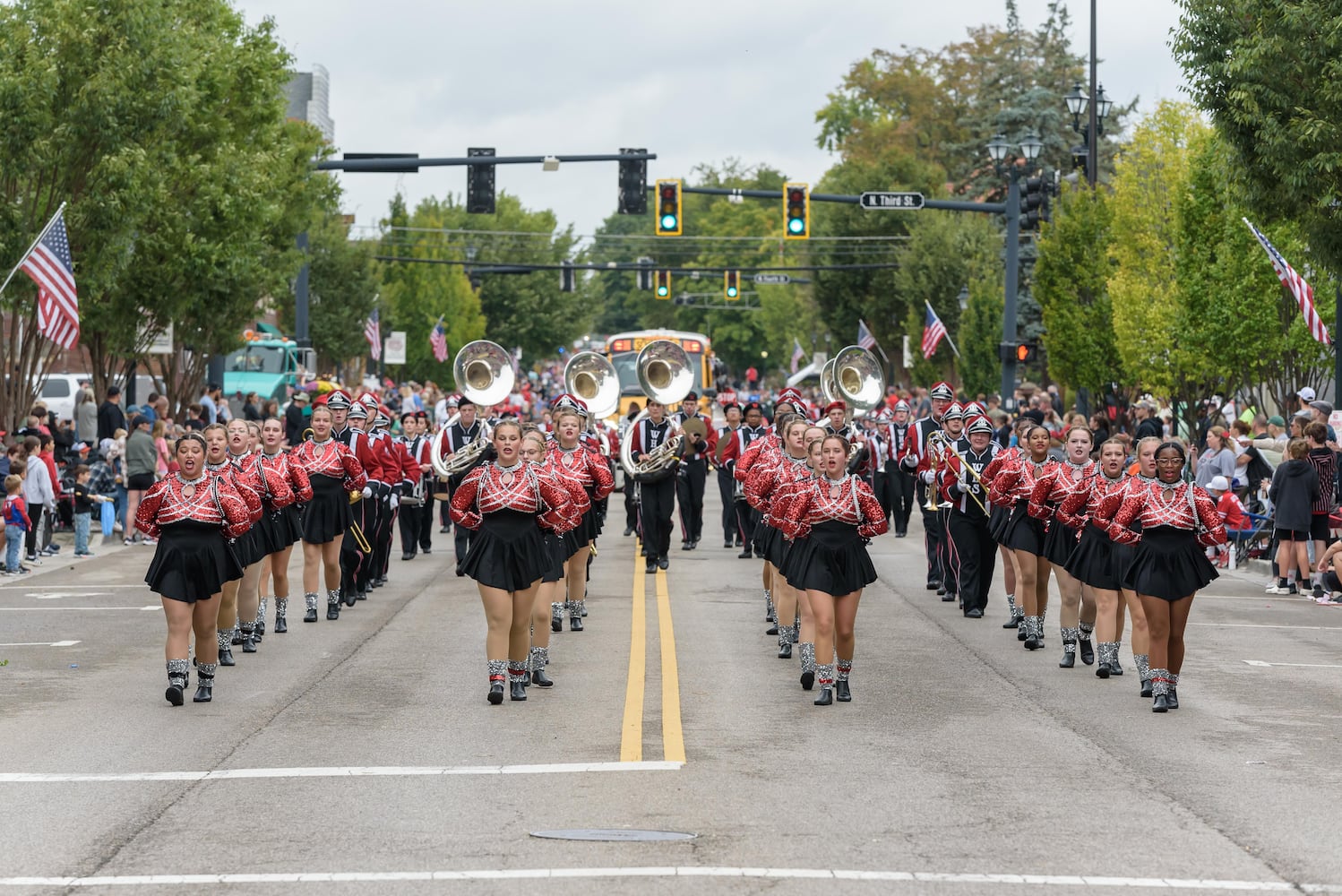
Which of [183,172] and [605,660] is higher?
[183,172]

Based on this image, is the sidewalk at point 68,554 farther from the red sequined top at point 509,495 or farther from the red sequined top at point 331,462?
the red sequined top at point 509,495

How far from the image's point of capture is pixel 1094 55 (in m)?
40.2

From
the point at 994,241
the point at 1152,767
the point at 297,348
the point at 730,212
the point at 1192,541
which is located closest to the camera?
the point at 1152,767

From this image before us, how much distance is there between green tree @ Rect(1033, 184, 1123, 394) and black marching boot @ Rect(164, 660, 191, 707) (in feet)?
94.3

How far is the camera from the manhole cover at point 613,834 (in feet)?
27.0

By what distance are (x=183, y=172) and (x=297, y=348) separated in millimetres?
8509

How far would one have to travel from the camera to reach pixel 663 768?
9875mm

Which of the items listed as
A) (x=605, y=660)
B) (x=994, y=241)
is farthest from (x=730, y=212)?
(x=605, y=660)

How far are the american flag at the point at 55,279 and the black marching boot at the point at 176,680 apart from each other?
1247 centimetres

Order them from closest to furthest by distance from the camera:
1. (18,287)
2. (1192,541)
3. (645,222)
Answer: (1192,541), (18,287), (645,222)

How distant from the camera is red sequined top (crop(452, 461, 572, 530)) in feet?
39.0

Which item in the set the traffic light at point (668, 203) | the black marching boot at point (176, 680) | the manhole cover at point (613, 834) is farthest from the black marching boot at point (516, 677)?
the traffic light at point (668, 203)

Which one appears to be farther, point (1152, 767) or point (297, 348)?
point (297, 348)

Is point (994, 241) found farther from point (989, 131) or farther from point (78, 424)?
point (78, 424)
